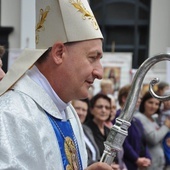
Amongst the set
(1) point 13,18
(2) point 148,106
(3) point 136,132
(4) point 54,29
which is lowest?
(3) point 136,132

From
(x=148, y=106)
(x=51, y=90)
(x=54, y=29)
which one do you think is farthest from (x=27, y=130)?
(x=148, y=106)

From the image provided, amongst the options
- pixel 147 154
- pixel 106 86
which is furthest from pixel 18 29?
pixel 147 154

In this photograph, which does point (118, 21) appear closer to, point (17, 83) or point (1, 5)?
point (1, 5)

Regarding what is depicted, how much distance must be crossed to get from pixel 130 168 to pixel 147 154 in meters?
0.30

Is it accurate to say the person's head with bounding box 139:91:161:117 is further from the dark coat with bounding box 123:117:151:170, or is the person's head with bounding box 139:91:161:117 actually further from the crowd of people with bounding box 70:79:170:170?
the dark coat with bounding box 123:117:151:170

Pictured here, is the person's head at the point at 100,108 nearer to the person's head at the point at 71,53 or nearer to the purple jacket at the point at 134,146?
the purple jacket at the point at 134,146

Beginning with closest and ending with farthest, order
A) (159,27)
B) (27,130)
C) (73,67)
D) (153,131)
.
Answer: (27,130) → (73,67) → (153,131) → (159,27)

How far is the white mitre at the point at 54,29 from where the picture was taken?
7.68 ft

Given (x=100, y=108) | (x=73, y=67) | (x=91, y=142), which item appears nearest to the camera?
(x=73, y=67)

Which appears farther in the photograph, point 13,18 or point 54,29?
point 13,18

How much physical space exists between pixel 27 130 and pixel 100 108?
9.60ft

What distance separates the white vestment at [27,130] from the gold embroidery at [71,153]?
0.26ft

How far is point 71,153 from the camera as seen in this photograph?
2445 mm

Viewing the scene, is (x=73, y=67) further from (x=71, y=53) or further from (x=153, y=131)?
(x=153, y=131)
